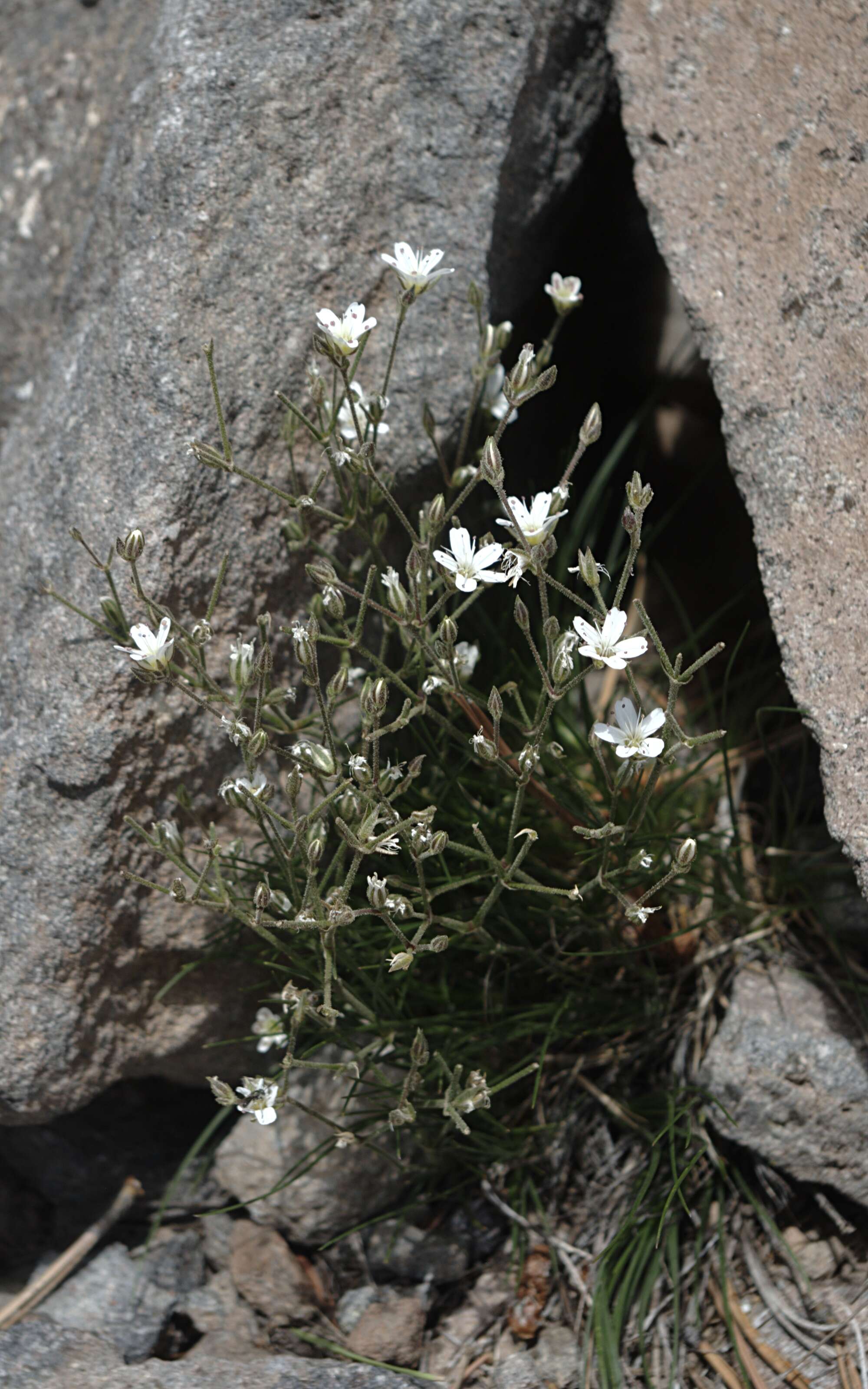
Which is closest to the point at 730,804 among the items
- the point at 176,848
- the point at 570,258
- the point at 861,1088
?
the point at 861,1088

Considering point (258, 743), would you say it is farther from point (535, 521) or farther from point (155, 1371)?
point (155, 1371)

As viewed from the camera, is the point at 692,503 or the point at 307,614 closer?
the point at 307,614

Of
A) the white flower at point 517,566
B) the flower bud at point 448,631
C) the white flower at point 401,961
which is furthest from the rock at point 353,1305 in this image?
the white flower at point 517,566

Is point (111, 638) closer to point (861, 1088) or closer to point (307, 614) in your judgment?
point (307, 614)

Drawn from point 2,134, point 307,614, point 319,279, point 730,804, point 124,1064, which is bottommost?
point 730,804

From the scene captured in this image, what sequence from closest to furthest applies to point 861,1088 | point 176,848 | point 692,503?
point 176,848, point 861,1088, point 692,503

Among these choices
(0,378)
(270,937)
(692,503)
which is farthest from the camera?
(692,503)

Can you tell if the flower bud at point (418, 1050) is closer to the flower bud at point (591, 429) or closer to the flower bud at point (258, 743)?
the flower bud at point (258, 743)

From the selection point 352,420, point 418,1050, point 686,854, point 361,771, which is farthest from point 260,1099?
point 352,420
